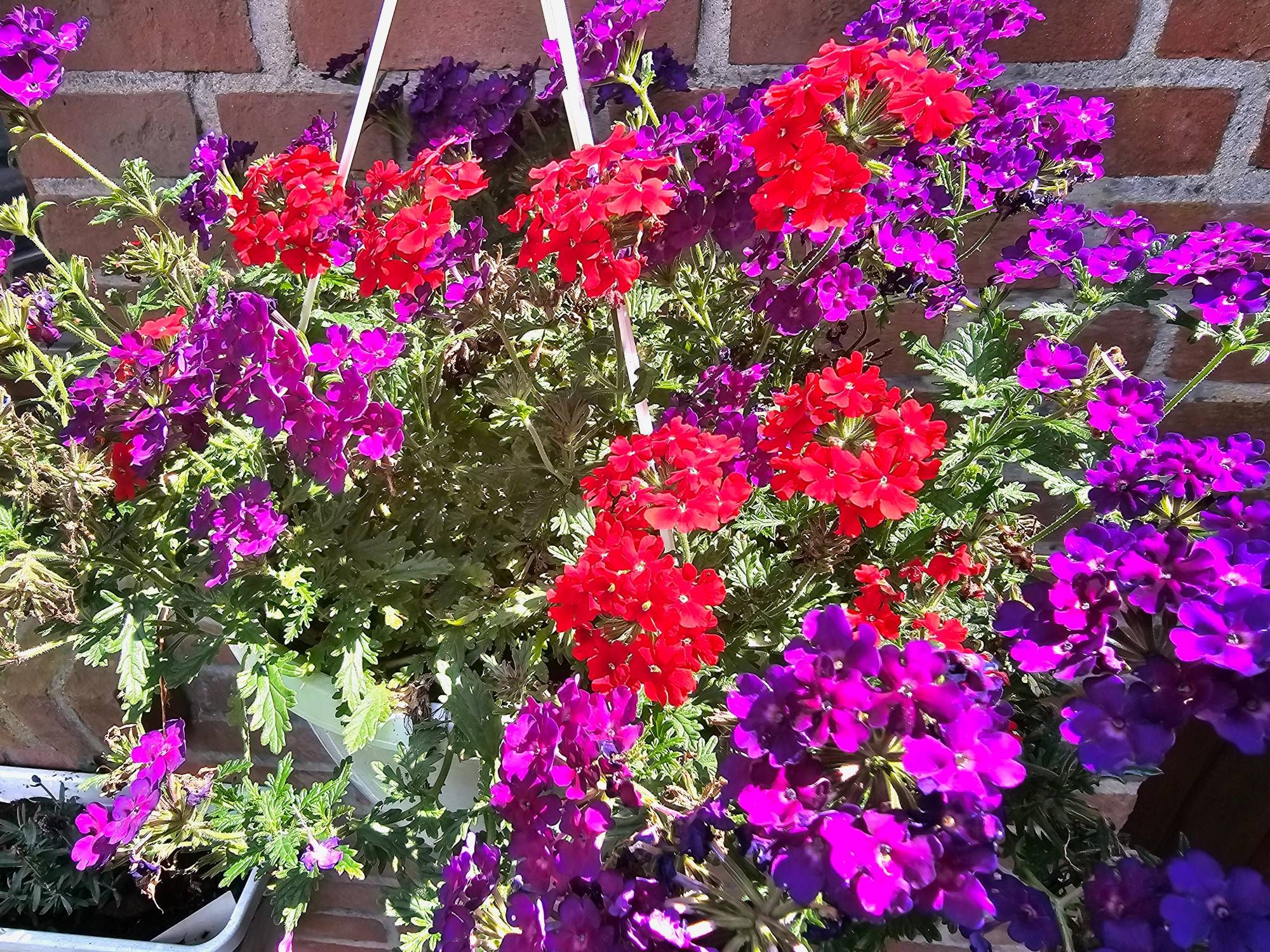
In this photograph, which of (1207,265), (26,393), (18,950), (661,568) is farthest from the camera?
(26,393)

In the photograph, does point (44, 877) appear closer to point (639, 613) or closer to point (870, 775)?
point (639, 613)

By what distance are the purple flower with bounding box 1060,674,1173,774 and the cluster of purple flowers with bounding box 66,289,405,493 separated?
1.64 ft

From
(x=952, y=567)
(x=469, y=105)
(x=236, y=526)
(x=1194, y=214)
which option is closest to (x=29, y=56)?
(x=469, y=105)

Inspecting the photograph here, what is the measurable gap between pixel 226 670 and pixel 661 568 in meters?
0.98

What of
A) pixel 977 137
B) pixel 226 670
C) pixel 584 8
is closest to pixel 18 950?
pixel 226 670

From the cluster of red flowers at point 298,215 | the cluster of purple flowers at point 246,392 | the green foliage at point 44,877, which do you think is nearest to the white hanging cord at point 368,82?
the cluster of red flowers at point 298,215

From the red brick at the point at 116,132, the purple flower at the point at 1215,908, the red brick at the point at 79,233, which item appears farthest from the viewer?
the red brick at the point at 79,233

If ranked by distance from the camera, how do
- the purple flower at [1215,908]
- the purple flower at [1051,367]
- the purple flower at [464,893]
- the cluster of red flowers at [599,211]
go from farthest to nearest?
1. the purple flower at [1051,367]
2. the cluster of red flowers at [599,211]
3. the purple flower at [464,893]
4. the purple flower at [1215,908]

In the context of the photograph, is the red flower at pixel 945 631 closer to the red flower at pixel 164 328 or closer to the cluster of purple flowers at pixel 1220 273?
the cluster of purple flowers at pixel 1220 273

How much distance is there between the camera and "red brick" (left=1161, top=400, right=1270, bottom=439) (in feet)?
3.39

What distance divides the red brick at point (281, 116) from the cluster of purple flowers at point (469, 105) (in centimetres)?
13

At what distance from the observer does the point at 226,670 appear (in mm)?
1284

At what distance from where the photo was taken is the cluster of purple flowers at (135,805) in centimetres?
69

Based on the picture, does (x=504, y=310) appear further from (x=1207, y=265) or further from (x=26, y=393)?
(x=26, y=393)
